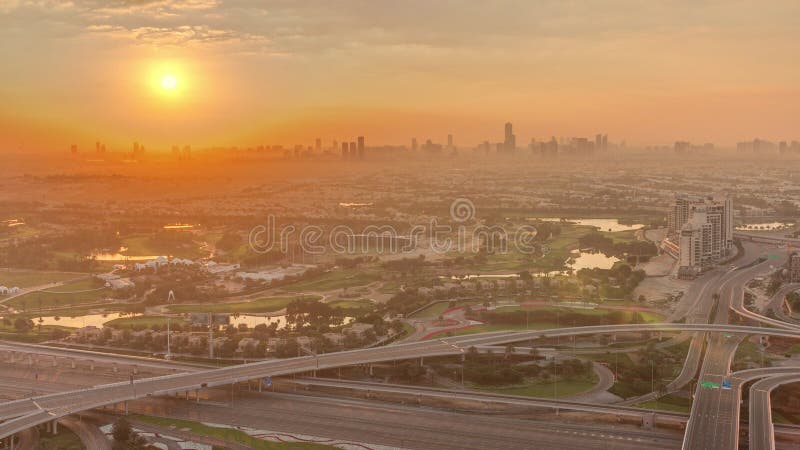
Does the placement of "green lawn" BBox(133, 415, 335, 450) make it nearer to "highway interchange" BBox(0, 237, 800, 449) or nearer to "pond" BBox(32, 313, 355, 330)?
"highway interchange" BBox(0, 237, 800, 449)

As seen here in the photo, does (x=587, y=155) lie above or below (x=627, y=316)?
above

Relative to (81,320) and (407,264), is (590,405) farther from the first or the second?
(407,264)

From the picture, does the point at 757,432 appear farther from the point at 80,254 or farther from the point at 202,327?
the point at 80,254

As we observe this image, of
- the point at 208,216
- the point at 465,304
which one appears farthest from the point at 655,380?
the point at 208,216

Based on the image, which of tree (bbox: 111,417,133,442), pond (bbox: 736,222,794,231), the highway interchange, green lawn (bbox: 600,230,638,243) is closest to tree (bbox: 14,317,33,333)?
the highway interchange

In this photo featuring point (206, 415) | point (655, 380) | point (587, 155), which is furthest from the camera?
point (587, 155)

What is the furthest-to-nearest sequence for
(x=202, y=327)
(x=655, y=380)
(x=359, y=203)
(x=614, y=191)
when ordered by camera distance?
(x=614, y=191)
(x=359, y=203)
(x=202, y=327)
(x=655, y=380)

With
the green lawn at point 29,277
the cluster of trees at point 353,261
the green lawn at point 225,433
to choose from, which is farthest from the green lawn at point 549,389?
the green lawn at point 29,277

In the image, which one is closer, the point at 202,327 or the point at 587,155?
the point at 202,327
